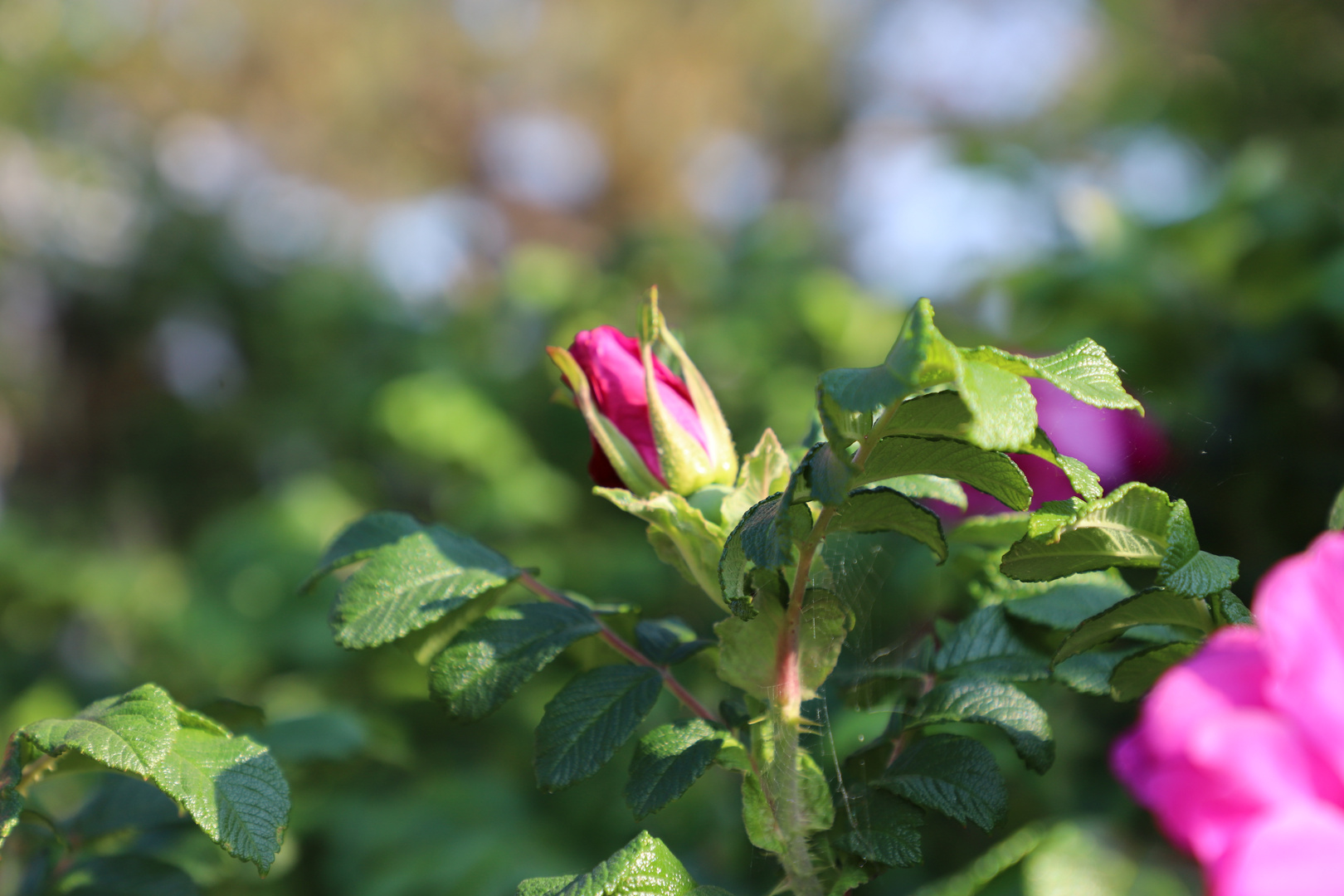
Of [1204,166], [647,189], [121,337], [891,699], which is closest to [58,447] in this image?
[121,337]

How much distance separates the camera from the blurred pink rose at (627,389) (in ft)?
1.51

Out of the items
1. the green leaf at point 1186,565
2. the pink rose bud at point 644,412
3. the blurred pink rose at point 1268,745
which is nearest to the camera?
the blurred pink rose at point 1268,745

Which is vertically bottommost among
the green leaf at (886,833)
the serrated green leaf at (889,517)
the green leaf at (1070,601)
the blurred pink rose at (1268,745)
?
the green leaf at (886,833)

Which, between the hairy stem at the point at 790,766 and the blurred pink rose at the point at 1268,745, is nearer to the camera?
the blurred pink rose at the point at 1268,745

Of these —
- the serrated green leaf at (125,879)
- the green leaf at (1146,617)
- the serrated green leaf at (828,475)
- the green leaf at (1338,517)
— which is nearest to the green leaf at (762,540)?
the serrated green leaf at (828,475)

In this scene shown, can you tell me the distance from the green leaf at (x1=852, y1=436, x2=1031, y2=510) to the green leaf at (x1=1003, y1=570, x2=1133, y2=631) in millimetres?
115

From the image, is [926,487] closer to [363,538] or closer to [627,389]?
[627,389]

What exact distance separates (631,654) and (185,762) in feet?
0.66

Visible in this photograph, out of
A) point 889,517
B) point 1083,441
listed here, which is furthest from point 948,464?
point 1083,441

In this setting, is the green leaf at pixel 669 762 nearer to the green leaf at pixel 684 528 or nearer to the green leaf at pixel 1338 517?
the green leaf at pixel 684 528

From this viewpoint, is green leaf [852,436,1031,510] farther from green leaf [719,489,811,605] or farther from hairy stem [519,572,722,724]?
hairy stem [519,572,722,724]

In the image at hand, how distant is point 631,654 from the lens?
0.49 m

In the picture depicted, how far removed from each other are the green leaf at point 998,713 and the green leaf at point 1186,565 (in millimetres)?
87

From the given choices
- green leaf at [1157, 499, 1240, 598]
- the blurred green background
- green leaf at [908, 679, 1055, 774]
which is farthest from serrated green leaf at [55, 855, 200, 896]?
green leaf at [1157, 499, 1240, 598]
